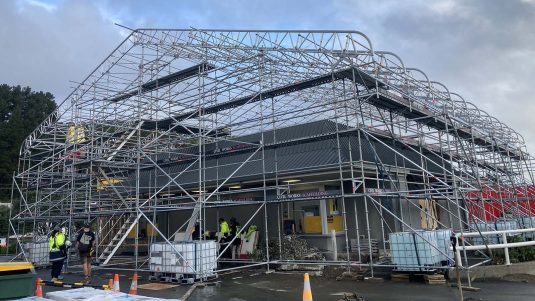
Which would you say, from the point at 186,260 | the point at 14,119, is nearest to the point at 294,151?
the point at 186,260

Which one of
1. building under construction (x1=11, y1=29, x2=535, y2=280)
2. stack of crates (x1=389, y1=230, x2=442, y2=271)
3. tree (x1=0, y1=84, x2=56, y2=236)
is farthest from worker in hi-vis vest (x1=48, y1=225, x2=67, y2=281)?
tree (x1=0, y1=84, x2=56, y2=236)

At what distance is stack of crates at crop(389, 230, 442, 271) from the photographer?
1165 cm

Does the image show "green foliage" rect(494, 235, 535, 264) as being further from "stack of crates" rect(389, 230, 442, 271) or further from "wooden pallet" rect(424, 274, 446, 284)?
"wooden pallet" rect(424, 274, 446, 284)

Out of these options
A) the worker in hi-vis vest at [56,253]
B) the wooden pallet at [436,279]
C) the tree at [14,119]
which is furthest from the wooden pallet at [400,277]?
the tree at [14,119]

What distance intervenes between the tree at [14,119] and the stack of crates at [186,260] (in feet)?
112

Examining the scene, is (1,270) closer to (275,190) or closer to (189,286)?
(189,286)

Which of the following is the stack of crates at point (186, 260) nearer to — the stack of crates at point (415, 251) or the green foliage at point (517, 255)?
the stack of crates at point (415, 251)

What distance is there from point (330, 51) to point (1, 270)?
427 inches

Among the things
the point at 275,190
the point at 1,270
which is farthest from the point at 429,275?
the point at 1,270

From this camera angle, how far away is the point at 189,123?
2089 cm

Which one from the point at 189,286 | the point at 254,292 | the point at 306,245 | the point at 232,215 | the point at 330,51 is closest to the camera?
the point at 254,292

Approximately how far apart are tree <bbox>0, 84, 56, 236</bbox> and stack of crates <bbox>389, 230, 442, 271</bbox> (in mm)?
39908

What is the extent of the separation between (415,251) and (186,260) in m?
6.81

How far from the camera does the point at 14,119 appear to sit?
179 feet
